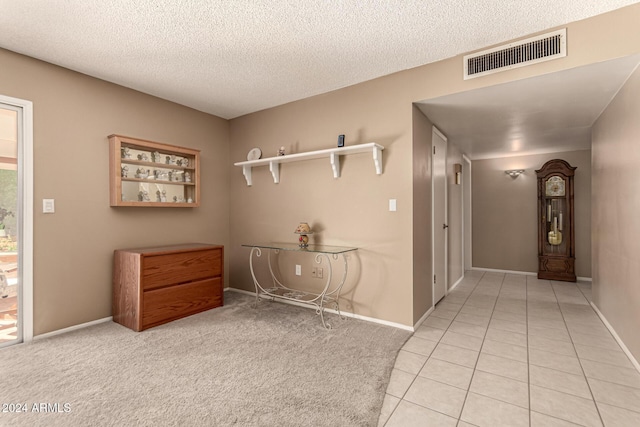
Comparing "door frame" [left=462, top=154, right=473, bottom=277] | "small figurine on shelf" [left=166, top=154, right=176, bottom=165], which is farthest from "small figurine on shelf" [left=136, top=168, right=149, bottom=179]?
"door frame" [left=462, top=154, right=473, bottom=277]

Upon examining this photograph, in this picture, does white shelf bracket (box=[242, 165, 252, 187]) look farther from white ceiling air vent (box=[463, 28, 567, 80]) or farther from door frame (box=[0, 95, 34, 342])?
white ceiling air vent (box=[463, 28, 567, 80])

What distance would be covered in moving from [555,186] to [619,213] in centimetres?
302

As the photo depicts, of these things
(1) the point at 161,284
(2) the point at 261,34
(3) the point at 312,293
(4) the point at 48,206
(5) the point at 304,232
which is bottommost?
(3) the point at 312,293

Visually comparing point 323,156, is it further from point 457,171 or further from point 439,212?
point 457,171

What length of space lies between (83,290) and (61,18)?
2.31 metres

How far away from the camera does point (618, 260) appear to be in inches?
104

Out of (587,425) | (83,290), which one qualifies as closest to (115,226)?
(83,290)

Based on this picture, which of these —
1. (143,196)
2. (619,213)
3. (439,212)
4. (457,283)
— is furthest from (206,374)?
(457,283)

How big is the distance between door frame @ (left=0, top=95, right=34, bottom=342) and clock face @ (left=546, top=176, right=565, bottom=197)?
689 cm

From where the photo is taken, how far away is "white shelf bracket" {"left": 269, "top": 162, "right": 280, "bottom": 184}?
12.4ft

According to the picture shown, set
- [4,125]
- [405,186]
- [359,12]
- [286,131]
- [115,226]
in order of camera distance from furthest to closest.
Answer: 1. [286,131]
2. [115,226]
3. [405,186]
4. [4,125]
5. [359,12]

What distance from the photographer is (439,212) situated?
12.6 feet

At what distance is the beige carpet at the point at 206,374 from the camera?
1.69 m

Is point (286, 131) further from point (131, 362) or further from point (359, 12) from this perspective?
point (131, 362)
